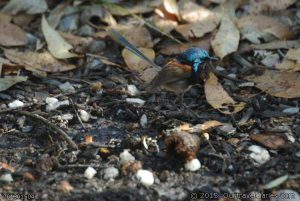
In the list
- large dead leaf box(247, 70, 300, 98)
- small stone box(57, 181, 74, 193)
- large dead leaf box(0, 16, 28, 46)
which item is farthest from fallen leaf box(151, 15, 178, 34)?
small stone box(57, 181, 74, 193)

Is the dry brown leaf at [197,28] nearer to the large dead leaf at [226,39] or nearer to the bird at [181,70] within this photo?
the large dead leaf at [226,39]

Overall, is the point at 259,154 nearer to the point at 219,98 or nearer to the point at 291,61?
the point at 219,98

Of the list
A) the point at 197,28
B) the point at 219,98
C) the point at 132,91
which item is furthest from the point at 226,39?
the point at 132,91

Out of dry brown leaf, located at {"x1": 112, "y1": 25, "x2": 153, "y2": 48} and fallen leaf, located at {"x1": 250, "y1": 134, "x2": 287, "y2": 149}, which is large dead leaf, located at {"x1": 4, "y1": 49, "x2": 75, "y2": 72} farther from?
fallen leaf, located at {"x1": 250, "y1": 134, "x2": 287, "y2": 149}

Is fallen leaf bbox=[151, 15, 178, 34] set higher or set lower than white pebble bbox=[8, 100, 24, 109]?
higher

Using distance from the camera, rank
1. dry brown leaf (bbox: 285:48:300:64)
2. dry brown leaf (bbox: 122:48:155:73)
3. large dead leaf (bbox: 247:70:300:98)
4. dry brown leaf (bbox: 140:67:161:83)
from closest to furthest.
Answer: large dead leaf (bbox: 247:70:300:98) < dry brown leaf (bbox: 285:48:300:64) < dry brown leaf (bbox: 140:67:161:83) < dry brown leaf (bbox: 122:48:155:73)

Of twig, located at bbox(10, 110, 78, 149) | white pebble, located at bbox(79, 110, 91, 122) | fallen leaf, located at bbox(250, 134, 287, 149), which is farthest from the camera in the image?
white pebble, located at bbox(79, 110, 91, 122)
